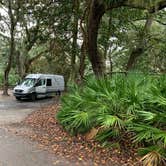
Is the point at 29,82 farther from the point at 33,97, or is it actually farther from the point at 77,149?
the point at 77,149

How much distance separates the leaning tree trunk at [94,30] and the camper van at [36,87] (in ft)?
34.1

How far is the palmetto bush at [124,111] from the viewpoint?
7.65 m

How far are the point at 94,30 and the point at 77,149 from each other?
7.10m

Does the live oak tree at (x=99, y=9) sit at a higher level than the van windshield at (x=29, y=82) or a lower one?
higher

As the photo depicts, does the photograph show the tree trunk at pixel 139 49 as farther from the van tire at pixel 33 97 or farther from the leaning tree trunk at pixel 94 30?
the van tire at pixel 33 97

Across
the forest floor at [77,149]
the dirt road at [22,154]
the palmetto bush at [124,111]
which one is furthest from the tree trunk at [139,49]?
the dirt road at [22,154]

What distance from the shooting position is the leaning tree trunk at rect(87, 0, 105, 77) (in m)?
14.6

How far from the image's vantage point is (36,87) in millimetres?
26219

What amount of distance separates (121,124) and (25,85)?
18.0 meters

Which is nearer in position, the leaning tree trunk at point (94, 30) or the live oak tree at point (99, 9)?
the live oak tree at point (99, 9)

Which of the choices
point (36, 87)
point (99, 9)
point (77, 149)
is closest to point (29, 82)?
point (36, 87)

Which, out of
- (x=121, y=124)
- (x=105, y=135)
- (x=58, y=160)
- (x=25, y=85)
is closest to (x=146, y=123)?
(x=121, y=124)

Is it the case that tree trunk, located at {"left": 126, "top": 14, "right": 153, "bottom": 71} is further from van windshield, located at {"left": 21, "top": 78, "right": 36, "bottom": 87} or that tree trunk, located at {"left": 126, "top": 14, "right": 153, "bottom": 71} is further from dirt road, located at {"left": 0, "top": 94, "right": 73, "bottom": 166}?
dirt road, located at {"left": 0, "top": 94, "right": 73, "bottom": 166}

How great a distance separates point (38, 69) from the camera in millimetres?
40562
